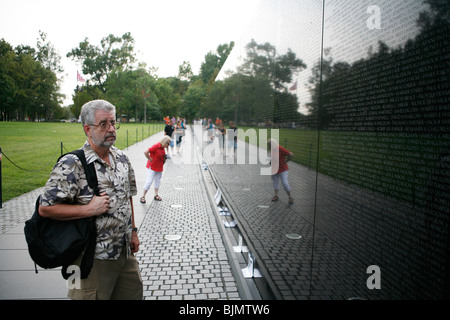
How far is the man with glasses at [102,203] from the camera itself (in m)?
2.01

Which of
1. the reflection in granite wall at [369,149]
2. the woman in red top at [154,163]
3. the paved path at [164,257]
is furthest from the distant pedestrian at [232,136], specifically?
the reflection in granite wall at [369,149]

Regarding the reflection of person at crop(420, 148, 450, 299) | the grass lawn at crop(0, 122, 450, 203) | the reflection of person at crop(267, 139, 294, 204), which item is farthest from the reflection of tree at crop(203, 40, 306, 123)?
the reflection of person at crop(420, 148, 450, 299)

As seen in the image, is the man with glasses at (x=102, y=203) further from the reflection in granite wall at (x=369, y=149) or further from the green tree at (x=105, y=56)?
the green tree at (x=105, y=56)

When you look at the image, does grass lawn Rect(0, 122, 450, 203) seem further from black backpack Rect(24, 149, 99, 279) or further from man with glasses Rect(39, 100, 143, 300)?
black backpack Rect(24, 149, 99, 279)

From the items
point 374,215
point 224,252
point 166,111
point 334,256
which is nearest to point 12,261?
point 224,252

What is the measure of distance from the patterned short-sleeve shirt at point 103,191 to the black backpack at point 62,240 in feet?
0.19

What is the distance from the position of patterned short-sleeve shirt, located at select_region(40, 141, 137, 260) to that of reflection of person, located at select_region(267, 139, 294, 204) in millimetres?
2042

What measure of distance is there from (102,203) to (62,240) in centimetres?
33

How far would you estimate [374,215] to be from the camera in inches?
77.1

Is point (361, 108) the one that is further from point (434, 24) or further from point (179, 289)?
point (179, 289)

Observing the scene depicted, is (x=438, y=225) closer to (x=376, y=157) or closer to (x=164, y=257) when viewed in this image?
(x=376, y=157)

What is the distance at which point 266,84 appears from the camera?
16.7 feet

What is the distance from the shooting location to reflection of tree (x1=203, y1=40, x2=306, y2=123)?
383 cm
